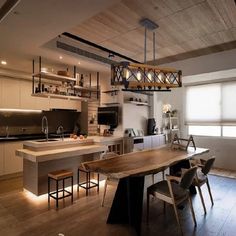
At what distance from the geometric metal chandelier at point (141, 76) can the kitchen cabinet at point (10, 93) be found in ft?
10.8

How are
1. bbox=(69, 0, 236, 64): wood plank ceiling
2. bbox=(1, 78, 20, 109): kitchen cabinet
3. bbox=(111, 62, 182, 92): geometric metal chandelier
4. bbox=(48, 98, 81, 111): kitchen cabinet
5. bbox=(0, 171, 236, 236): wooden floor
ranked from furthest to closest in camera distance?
bbox=(48, 98, 81, 111): kitchen cabinet, bbox=(1, 78, 20, 109): kitchen cabinet, bbox=(111, 62, 182, 92): geometric metal chandelier, bbox=(69, 0, 236, 64): wood plank ceiling, bbox=(0, 171, 236, 236): wooden floor

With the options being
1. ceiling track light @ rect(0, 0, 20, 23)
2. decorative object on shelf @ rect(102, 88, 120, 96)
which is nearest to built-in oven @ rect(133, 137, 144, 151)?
decorative object on shelf @ rect(102, 88, 120, 96)

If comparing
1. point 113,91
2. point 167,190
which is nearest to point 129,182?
point 167,190

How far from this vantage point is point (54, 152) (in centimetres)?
350

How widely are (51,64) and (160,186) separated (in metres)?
3.41

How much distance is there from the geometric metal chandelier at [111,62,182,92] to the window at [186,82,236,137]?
3128mm

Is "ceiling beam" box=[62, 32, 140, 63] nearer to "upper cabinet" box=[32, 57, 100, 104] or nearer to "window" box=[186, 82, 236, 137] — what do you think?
"upper cabinet" box=[32, 57, 100, 104]

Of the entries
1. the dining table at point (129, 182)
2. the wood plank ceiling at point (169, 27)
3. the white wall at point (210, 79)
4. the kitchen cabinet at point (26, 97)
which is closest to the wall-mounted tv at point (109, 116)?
the wood plank ceiling at point (169, 27)

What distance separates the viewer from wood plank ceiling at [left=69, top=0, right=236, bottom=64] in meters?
2.60

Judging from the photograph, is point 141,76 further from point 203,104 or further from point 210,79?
point 203,104

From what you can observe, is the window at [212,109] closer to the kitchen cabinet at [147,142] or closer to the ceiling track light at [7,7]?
the kitchen cabinet at [147,142]

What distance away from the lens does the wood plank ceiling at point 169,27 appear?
2602 millimetres

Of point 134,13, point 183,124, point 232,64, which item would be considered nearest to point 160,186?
point 134,13

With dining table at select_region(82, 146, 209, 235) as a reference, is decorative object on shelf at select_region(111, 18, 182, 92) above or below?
above
